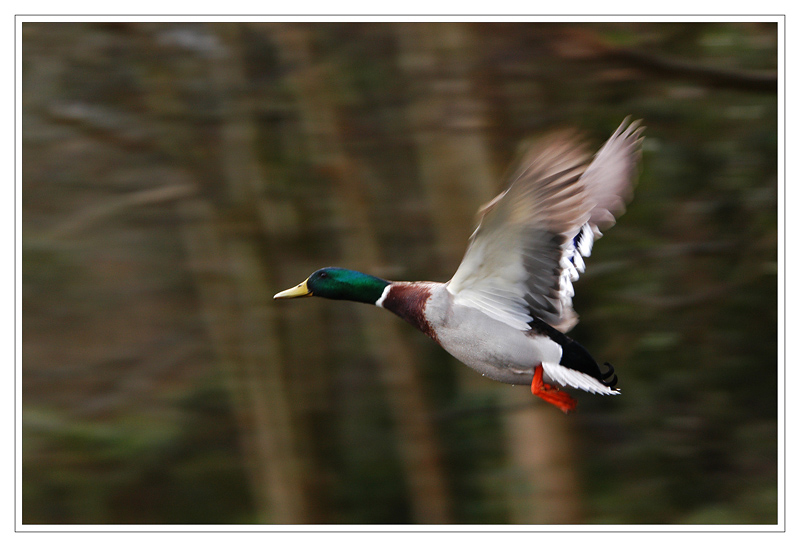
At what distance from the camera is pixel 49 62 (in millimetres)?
5262

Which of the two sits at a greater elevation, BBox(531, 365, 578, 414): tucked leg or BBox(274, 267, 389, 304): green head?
BBox(274, 267, 389, 304): green head

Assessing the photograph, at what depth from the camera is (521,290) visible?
280cm

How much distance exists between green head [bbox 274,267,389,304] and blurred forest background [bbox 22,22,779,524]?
1.46 metres

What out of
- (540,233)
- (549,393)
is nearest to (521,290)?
(540,233)

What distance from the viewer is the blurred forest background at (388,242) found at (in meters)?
4.58

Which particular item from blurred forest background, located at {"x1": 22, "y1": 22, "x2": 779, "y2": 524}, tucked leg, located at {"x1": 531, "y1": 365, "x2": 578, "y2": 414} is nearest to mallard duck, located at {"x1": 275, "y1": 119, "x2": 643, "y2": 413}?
tucked leg, located at {"x1": 531, "y1": 365, "x2": 578, "y2": 414}

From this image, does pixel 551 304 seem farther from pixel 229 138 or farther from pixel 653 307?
pixel 229 138

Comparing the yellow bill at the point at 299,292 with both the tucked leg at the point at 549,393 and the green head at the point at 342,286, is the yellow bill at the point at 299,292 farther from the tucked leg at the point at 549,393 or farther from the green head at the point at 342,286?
the tucked leg at the point at 549,393

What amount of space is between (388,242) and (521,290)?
2722 millimetres

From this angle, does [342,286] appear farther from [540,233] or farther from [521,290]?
[540,233]

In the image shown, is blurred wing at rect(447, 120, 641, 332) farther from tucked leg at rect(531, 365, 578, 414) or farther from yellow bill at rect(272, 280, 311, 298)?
yellow bill at rect(272, 280, 311, 298)

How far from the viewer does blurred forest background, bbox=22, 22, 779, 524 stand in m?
4.58

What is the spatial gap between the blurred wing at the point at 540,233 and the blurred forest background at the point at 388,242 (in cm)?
103

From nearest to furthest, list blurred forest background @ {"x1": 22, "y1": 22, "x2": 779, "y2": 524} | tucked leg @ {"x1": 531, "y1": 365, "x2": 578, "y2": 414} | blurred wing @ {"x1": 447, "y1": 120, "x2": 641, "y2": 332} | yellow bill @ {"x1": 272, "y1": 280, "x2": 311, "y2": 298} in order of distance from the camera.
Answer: blurred wing @ {"x1": 447, "y1": 120, "x2": 641, "y2": 332} → tucked leg @ {"x1": 531, "y1": 365, "x2": 578, "y2": 414} → yellow bill @ {"x1": 272, "y1": 280, "x2": 311, "y2": 298} → blurred forest background @ {"x1": 22, "y1": 22, "x2": 779, "y2": 524}
